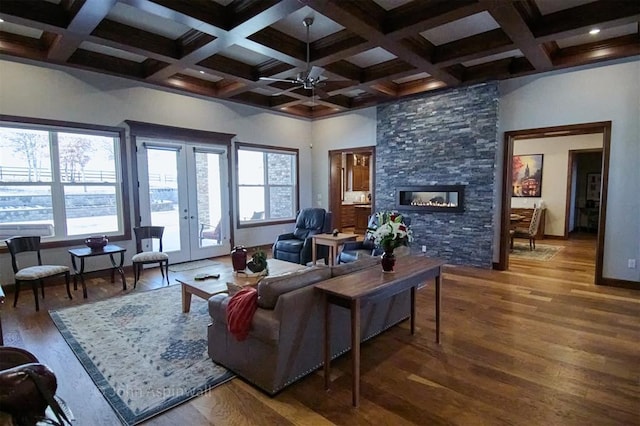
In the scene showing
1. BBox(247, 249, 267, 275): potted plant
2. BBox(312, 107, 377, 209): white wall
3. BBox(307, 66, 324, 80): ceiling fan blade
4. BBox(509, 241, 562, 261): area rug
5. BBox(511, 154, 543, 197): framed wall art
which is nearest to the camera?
BBox(247, 249, 267, 275): potted plant

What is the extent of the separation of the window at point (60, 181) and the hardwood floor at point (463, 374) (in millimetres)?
1189

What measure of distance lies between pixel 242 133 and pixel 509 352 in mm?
6126

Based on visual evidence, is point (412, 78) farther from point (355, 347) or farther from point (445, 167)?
point (355, 347)

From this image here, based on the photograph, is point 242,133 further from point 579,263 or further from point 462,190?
point 579,263

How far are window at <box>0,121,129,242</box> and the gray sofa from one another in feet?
12.5

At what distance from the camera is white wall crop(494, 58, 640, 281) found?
4.62 m

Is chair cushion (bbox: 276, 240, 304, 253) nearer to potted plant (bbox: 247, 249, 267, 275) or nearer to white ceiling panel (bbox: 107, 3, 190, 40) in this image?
potted plant (bbox: 247, 249, 267, 275)

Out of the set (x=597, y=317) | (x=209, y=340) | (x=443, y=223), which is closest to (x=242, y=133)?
(x=443, y=223)

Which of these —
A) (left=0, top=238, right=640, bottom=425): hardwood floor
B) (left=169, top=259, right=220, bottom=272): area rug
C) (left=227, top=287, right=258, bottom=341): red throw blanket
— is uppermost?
(left=227, top=287, right=258, bottom=341): red throw blanket

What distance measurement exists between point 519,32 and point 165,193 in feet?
19.2

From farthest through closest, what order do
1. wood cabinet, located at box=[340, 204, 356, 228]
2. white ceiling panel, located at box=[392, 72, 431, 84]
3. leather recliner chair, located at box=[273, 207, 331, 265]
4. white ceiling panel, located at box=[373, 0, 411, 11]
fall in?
wood cabinet, located at box=[340, 204, 356, 228]
white ceiling panel, located at box=[392, 72, 431, 84]
leather recliner chair, located at box=[273, 207, 331, 265]
white ceiling panel, located at box=[373, 0, 411, 11]

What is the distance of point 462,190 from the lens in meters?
6.03

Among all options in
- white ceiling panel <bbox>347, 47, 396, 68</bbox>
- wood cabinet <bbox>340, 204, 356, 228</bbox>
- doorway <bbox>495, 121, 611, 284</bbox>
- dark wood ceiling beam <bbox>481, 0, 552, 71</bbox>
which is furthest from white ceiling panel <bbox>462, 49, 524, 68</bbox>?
wood cabinet <bbox>340, 204, 356, 228</bbox>

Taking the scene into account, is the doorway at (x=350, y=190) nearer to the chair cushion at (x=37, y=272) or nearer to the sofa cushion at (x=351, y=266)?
the sofa cushion at (x=351, y=266)
